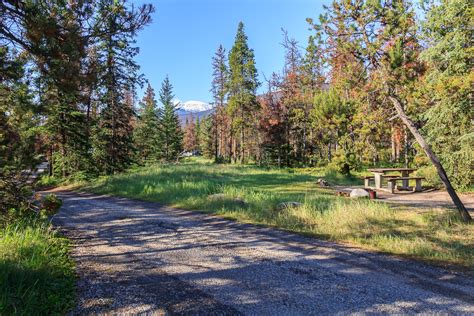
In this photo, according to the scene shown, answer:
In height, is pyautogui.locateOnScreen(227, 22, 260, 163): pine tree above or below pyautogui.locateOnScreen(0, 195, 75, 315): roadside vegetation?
above

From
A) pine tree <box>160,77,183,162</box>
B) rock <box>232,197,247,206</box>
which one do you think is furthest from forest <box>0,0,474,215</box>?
pine tree <box>160,77,183,162</box>

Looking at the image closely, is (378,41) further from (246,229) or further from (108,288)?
(108,288)

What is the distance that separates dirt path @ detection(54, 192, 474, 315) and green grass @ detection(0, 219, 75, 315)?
0.72ft

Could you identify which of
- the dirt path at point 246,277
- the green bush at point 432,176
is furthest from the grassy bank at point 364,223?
the green bush at point 432,176

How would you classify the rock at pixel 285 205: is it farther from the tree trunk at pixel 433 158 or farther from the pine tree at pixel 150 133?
the pine tree at pixel 150 133

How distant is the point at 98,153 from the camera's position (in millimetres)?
22391

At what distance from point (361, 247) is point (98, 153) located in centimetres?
2089

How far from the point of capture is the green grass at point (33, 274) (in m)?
3.25

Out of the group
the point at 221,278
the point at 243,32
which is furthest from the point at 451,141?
the point at 243,32

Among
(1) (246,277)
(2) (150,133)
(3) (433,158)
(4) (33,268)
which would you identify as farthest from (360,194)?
(2) (150,133)

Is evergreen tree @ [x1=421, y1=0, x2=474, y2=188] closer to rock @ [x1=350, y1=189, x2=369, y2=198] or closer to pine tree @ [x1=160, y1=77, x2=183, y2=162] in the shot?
rock @ [x1=350, y1=189, x2=369, y2=198]

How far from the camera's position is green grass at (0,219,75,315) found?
10.7 ft

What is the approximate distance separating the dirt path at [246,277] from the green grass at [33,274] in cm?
22

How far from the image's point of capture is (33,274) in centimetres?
382
